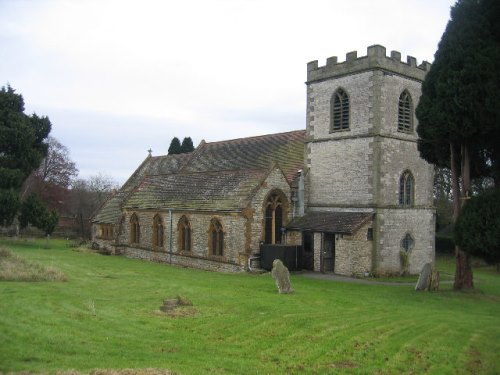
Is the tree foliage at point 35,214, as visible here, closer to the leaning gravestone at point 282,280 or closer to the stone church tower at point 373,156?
the stone church tower at point 373,156

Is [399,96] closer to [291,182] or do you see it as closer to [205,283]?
[291,182]

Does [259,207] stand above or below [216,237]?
above

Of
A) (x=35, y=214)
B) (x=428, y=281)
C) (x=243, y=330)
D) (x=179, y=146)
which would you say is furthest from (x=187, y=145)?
(x=243, y=330)

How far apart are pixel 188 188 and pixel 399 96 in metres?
14.8

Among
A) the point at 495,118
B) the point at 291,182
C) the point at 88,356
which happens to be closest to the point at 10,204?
the point at 291,182

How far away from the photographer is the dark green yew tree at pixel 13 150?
39056 millimetres

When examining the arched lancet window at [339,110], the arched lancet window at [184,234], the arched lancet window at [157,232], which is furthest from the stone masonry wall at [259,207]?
the arched lancet window at [157,232]

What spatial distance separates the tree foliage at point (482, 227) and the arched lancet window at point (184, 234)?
1861cm

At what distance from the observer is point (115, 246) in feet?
127

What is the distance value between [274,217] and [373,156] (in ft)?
21.6

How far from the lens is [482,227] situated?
16.0 metres

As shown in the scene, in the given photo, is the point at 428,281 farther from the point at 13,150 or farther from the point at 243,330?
the point at 13,150

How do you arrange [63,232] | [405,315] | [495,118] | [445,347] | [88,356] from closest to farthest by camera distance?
[88,356] → [445,347] → [405,315] → [495,118] → [63,232]

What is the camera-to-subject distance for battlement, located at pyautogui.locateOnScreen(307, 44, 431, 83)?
92.2 ft
